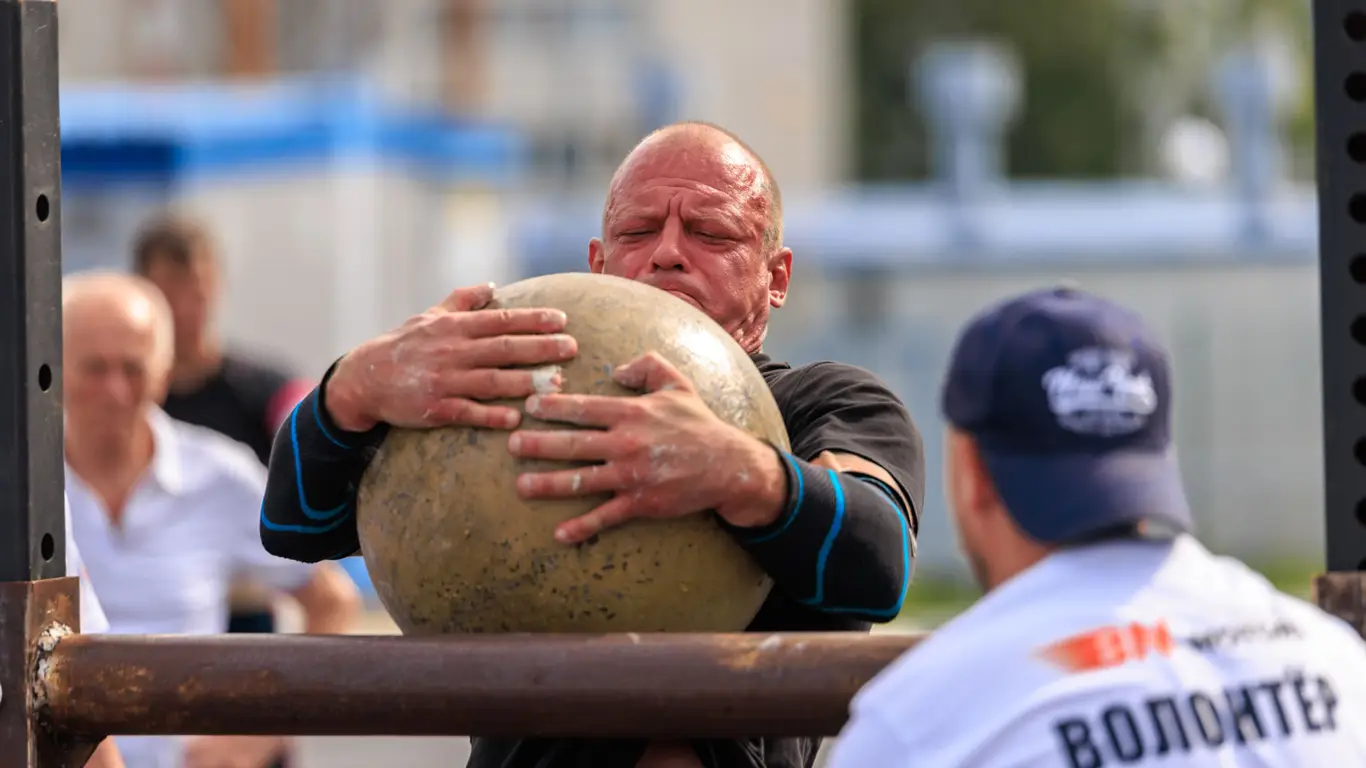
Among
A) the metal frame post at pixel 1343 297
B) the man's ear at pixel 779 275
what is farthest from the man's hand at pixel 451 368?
the metal frame post at pixel 1343 297

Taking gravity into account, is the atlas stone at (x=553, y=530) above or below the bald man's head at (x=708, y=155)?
below

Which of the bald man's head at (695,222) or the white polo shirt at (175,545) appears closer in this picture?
the bald man's head at (695,222)

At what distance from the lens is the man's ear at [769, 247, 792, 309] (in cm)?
334

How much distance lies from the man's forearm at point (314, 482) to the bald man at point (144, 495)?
262 cm

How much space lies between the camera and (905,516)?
2936mm

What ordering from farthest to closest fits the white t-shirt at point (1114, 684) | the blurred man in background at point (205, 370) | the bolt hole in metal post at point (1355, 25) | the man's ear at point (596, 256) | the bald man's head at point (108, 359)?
the blurred man in background at point (205, 370) → the bald man's head at point (108, 359) → the man's ear at point (596, 256) → the bolt hole in metal post at point (1355, 25) → the white t-shirt at point (1114, 684)

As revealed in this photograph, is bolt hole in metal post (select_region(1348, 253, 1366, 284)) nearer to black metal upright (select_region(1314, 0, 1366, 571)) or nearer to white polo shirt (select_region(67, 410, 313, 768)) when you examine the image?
black metal upright (select_region(1314, 0, 1366, 571))

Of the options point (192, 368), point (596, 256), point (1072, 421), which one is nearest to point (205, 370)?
point (192, 368)

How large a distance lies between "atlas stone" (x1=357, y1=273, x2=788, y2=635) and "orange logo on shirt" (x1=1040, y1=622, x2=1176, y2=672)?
2.25ft

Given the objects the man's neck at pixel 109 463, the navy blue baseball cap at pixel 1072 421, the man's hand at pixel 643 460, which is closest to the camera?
the navy blue baseball cap at pixel 1072 421

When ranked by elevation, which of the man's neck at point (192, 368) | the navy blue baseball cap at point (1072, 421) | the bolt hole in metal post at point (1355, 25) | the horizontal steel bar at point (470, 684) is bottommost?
the man's neck at point (192, 368)

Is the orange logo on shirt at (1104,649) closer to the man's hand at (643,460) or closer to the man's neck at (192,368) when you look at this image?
the man's hand at (643,460)

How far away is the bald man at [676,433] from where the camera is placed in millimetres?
2605

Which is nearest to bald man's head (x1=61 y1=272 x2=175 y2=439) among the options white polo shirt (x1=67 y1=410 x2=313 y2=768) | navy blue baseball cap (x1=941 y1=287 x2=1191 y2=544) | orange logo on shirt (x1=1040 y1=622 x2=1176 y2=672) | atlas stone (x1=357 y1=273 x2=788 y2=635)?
white polo shirt (x1=67 y1=410 x2=313 y2=768)
